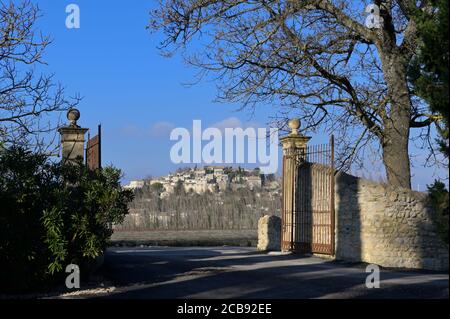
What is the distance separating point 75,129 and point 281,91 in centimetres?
773

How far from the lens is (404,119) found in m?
19.5

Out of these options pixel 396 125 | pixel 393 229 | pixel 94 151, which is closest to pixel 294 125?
pixel 396 125

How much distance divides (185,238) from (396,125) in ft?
45.3

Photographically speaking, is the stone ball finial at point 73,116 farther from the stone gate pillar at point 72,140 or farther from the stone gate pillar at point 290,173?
the stone gate pillar at point 290,173

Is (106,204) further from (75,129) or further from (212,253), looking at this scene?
(212,253)

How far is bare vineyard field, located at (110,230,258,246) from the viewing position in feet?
91.1

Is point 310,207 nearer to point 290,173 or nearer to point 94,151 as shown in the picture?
point 290,173

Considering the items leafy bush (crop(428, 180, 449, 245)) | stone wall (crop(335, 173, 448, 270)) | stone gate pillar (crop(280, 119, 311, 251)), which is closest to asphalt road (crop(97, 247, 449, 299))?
stone wall (crop(335, 173, 448, 270))

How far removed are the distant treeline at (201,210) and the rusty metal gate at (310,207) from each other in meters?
15.1

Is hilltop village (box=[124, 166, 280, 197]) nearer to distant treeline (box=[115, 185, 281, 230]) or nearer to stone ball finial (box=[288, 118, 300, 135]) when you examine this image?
distant treeline (box=[115, 185, 281, 230])

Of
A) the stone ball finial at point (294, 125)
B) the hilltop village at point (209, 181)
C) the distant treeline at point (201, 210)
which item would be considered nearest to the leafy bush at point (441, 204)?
the stone ball finial at point (294, 125)
